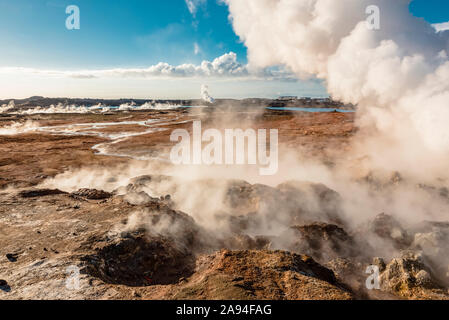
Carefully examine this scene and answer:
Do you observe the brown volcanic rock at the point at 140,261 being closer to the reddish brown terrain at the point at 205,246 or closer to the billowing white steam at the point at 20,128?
the reddish brown terrain at the point at 205,246

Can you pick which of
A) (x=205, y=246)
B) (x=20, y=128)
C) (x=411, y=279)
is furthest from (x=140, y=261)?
(x=20, y=128)

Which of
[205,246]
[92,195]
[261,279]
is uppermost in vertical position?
[92,195]

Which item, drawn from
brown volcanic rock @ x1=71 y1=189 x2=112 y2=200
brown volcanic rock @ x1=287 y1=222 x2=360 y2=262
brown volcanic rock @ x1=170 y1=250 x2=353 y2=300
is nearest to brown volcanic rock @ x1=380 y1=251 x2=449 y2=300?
brown volcanic rock @ x1=170 y1=250 x2=353 y2=300

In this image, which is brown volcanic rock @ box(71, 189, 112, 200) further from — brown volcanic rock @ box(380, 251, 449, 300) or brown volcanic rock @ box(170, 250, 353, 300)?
brown volcanic rock @ box(380, 251, 449, 300)

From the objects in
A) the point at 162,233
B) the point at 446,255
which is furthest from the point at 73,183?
the point at 446,255

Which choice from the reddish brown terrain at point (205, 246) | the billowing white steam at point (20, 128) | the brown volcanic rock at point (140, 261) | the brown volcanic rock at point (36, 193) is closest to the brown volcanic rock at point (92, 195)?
the reddish brown terrain at point (205, 246)

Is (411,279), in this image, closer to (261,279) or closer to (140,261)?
(261,279)
